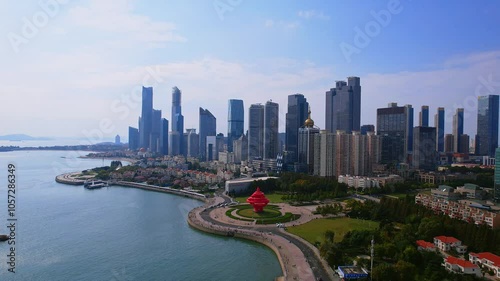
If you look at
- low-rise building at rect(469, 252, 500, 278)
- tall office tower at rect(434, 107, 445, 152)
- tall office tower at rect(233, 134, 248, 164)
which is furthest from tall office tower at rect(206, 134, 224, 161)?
low-rise building at rect(469, 252, 500, 278)

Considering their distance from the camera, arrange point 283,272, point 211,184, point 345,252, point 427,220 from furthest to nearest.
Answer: point 211,184 → point 427,220 → point 345,252 → point 283,272

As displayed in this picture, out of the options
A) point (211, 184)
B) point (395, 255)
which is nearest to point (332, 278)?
point (395, 255)

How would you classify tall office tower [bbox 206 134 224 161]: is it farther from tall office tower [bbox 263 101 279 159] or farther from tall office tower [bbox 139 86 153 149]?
tall office tower [bbox 139 86 153 149]

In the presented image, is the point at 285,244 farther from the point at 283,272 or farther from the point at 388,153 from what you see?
the point at 388,153

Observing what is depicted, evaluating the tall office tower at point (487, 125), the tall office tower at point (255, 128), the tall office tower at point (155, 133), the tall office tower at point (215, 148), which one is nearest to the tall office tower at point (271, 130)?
the tall office tower at point (255, 128)

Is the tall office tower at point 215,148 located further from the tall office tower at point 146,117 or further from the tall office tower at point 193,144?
the tall office tower at point 146,117

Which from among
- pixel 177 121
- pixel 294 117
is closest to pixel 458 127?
pixel 294 117
